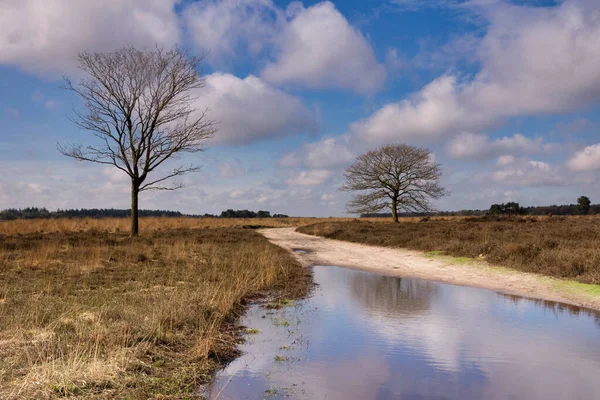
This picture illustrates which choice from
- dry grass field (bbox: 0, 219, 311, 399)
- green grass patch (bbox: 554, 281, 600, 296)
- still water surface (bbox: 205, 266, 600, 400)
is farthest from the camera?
green grass patch (bbox: 554, 281, 600, 296)

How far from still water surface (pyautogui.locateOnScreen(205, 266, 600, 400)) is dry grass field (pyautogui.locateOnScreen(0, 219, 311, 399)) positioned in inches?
25.5

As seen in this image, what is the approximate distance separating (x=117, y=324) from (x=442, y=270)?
42.6 ft

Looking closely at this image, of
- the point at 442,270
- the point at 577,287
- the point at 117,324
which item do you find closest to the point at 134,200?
the point at 442,270

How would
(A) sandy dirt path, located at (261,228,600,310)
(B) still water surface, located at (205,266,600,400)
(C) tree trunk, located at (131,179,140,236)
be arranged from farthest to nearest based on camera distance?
(C) tree trunk, located at (131,179,140,236) → (A) sandy dirt path, located at (261,228,600,310) → (B) still water surface, located at (205,266,600,400)

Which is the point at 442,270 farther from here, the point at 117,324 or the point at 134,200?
the point at 134,200

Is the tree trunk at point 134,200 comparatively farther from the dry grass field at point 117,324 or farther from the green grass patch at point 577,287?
the green grass patch at point 577,287

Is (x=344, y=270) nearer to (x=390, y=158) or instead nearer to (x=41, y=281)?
(x=41, y=281)

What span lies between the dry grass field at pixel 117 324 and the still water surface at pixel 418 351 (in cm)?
65

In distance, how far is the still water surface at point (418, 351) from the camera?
582 cm

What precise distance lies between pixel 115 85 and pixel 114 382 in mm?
27491

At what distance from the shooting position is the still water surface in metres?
5.82

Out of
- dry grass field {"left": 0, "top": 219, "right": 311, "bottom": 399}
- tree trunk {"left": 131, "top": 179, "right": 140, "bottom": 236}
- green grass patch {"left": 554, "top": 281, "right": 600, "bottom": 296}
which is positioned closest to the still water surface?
dry grass field {"left": 0, "top": 219, "right": 311, "bottom": 399}

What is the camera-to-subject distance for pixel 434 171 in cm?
4900

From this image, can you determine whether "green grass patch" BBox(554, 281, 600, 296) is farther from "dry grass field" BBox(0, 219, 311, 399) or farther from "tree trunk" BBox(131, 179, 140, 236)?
"tree trunk" BBox(131, 179, 140, 236)
